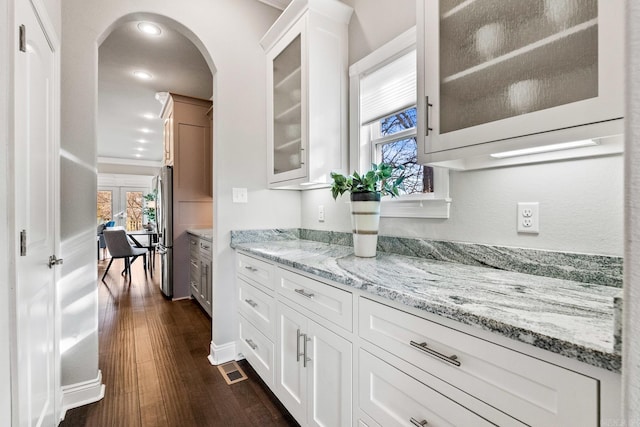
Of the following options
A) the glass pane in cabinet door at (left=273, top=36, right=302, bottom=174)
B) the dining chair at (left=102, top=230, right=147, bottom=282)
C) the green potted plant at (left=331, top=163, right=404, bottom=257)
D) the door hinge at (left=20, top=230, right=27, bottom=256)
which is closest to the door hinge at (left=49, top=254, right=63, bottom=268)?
the door hinge at (left=20, top=230, right=27, bottom=256)

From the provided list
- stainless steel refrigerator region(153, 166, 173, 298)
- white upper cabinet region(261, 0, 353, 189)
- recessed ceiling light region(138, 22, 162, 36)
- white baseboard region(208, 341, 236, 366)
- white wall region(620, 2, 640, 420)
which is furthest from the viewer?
stainless steel refrigerator region(153, 166, 173, 298)

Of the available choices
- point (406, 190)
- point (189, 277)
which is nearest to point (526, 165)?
point (406, 190)

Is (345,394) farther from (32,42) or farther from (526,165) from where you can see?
(32,42)

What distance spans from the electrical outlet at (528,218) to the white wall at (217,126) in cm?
176

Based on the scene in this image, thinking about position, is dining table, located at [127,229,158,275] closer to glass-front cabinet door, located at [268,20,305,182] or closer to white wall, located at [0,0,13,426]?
glass-front cabinet door, located at [268,20,305,182]

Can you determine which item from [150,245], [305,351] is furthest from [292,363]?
[150,245]

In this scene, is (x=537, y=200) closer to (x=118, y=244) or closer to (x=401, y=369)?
(x=401, y=369)

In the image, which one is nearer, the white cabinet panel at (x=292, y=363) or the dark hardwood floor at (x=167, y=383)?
the white cabinet panel at (x=292, y=363)

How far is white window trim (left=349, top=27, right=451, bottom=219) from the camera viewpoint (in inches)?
58.2

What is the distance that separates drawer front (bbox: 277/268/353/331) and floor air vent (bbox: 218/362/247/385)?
2.91 feet

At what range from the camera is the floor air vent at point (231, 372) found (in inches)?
79.6

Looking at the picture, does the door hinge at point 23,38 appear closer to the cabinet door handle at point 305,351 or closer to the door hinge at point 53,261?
the door hinge at point 53,261

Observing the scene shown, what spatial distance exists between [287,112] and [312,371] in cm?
177

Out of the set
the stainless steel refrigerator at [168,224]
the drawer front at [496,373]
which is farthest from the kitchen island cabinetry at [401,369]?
the stainless steel refrigerator at [168,224]
